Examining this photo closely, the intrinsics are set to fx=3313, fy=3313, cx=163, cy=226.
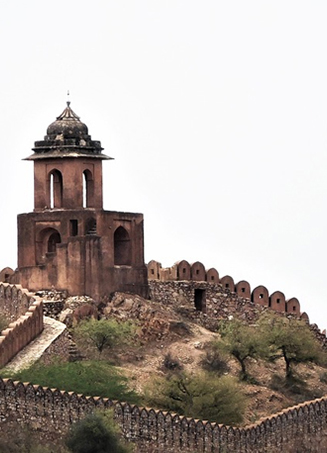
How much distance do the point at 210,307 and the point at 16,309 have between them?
8.64m

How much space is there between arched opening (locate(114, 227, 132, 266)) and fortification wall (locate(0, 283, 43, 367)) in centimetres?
388

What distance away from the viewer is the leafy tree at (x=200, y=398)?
259 feet

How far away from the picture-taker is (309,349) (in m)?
87.9

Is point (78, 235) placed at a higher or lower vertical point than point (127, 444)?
higher

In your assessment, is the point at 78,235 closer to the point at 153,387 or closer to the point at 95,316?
the point at 95,316

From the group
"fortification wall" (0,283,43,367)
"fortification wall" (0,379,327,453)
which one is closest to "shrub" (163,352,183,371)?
"fortification wall" (0,283,43,367)

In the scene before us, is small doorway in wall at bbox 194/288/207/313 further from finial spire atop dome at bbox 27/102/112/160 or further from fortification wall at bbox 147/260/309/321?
finial spire atop dome at bbox 27/102/112/160

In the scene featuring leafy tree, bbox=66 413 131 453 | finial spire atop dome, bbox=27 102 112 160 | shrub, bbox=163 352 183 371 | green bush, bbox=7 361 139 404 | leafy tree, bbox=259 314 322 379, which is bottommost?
leafy tree, bbox=66 413 131 453

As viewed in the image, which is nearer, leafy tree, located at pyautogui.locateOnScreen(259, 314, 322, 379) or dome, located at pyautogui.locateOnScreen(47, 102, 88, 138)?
leafy tree, located at pyautogui.locateOnScreen(259, 314, 322, 379)

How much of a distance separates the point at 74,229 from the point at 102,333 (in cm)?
394

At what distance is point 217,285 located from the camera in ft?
302

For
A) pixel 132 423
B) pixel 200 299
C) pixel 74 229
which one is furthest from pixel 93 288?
pixel 132 423

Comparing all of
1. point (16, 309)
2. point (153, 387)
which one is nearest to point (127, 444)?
point (153, 387)

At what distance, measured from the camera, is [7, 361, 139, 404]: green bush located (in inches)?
3012
